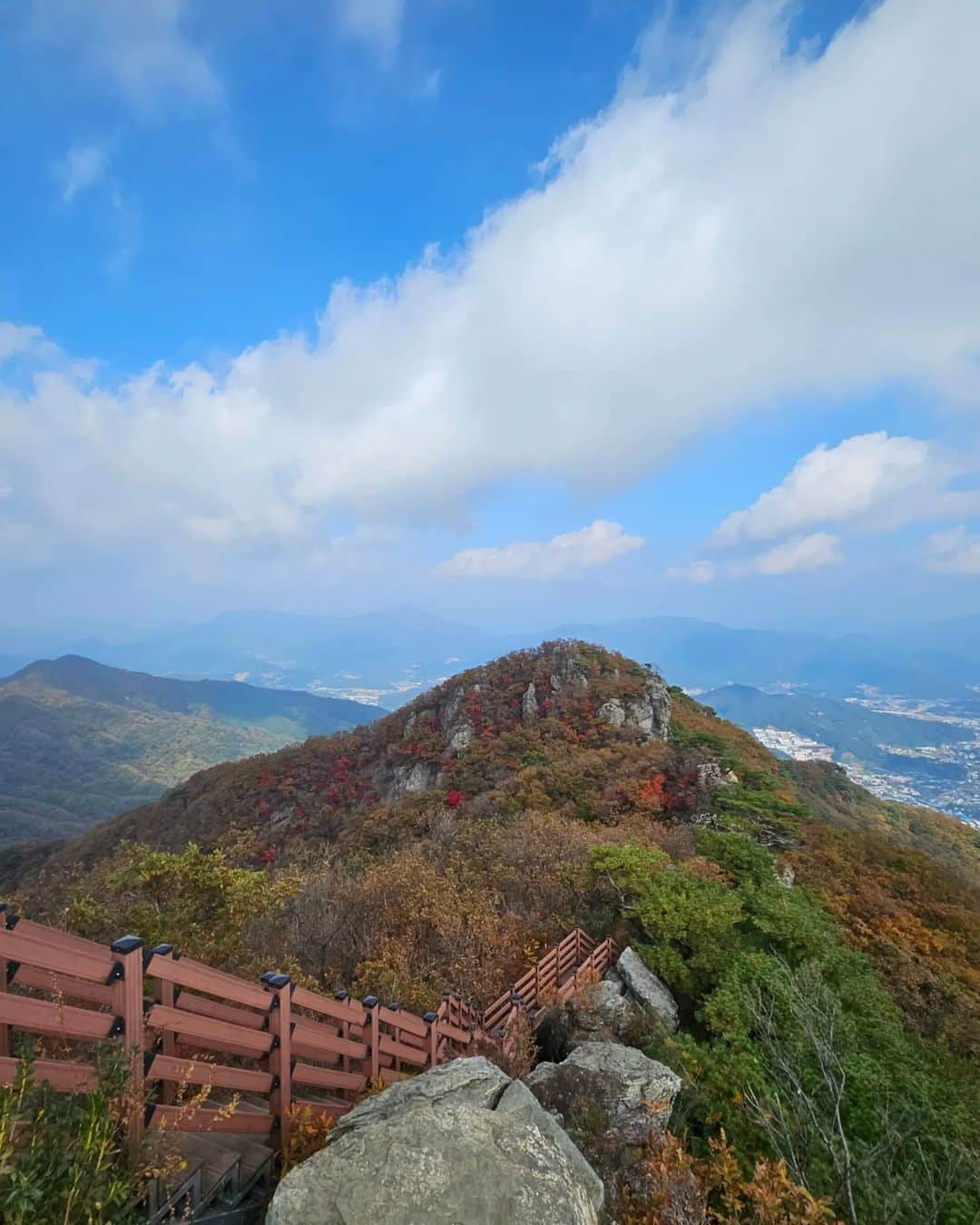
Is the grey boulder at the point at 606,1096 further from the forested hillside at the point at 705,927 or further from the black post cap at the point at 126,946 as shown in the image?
the black post cap at the point at 126,946

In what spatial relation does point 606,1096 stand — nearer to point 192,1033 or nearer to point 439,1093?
point 439,1093

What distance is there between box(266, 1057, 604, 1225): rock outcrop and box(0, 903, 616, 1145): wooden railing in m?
0.66

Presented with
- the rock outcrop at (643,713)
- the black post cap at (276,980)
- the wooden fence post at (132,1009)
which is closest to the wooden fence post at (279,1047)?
the black post cap at (276,980)

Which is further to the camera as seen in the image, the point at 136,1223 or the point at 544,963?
the point at 544,963

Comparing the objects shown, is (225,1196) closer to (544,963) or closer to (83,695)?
(544,963)

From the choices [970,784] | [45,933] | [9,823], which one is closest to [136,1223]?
[45,933]

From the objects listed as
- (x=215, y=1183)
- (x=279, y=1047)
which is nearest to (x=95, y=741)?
(x=279, y=1047)

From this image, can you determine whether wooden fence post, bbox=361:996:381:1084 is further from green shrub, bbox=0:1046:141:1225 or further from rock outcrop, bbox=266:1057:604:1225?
green shrub, bbox=0:1046:141:1225

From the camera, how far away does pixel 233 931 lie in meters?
8.27

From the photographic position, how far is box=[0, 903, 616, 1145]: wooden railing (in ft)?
9.77

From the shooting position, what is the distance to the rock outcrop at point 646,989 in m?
9.18

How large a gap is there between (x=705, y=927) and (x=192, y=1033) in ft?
30.4

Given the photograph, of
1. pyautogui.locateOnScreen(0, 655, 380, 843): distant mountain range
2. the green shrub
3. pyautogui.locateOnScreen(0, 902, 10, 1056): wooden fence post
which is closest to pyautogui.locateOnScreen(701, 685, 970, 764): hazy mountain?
pyautogui.locateOnScreen(0, 655, 380, 843): distant mountain range

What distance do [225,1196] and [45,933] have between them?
2360 mm
